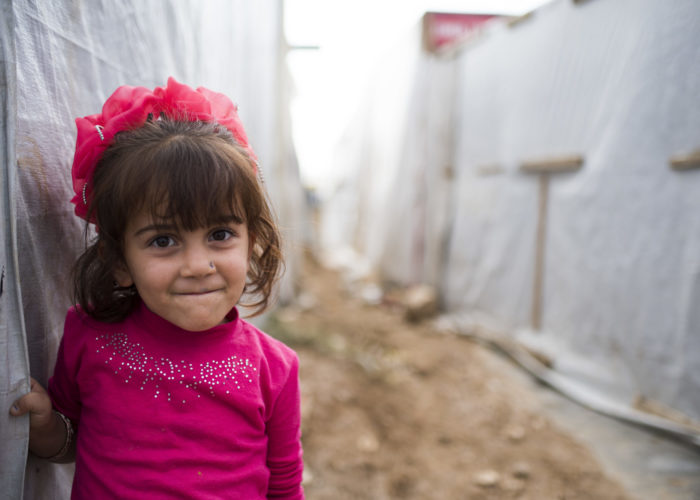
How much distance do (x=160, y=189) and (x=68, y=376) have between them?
409 mm

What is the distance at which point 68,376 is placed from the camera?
865mm

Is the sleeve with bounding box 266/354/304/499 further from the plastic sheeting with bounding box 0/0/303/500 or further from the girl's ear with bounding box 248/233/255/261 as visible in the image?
the plastic sheeting with bounding box 0/0/303/500

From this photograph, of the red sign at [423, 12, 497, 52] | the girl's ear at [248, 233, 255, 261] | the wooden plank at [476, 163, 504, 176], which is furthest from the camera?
the red sign at [423, 12, 497, 52]

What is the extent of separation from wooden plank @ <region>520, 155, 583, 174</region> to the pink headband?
272cm

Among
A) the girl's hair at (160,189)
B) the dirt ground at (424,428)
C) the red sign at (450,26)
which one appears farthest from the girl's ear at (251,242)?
the red sign at (450,26)

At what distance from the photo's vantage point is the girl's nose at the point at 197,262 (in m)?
0.80

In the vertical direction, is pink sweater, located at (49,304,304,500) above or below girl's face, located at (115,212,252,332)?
below

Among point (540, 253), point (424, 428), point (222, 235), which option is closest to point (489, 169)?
point (540, 253)

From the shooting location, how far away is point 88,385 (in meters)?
0.85

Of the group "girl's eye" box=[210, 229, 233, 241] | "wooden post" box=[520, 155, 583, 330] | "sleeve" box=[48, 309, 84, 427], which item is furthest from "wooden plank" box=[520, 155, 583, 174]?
"sleeve" box=[48, 309, 84, 427]

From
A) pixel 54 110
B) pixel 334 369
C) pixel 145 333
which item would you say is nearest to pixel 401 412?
pixel 334 369

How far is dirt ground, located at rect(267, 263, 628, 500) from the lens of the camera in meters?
2.12

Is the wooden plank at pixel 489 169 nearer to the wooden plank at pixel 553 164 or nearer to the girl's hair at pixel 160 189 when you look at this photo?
the wooden plank at pixel 553 164

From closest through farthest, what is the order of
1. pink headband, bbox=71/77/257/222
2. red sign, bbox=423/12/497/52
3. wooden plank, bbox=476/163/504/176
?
pink headband, bbox=71/77/257/222 → wooden plank, bbox=476/163/504/176 → red sign, bbox=423/12/497/52
